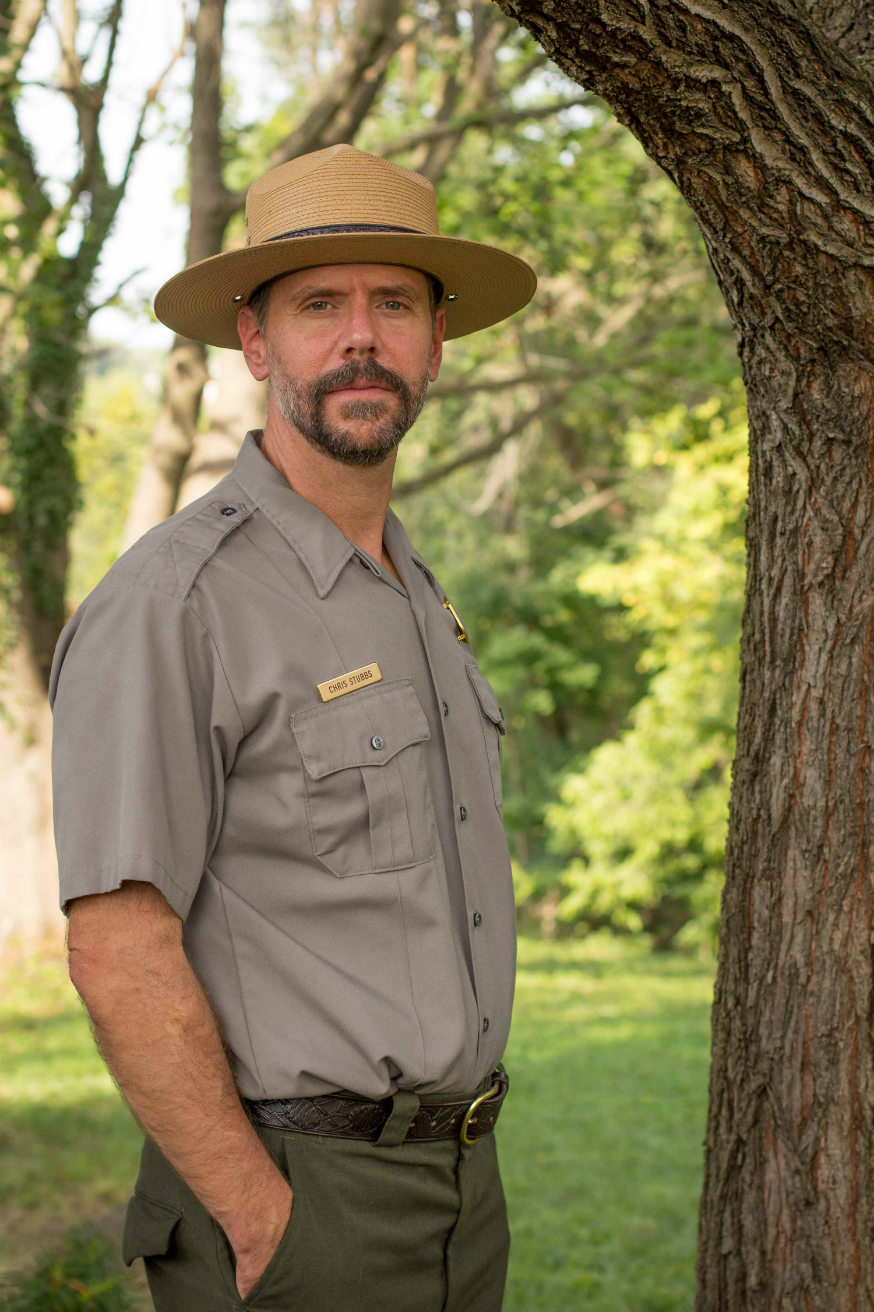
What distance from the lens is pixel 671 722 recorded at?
1653 centimetres

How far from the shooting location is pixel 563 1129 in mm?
6734

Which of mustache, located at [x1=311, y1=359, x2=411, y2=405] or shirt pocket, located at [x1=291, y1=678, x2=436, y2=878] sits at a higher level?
mustache, located at [x1=311, y1=359, x2=411, y2=405]

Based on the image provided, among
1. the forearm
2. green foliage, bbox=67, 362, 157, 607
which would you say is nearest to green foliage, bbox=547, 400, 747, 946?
green foliage, bbox=67, 362, 157, 607

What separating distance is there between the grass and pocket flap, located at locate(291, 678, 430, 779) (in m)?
2.84

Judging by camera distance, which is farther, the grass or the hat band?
the grass

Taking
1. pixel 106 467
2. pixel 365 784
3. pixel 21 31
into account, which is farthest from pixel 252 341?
pixel 106 467

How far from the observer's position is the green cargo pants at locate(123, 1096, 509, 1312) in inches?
73.2

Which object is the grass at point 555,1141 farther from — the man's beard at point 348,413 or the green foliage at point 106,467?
the green foliage at point 106,467

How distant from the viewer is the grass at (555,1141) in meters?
4.73

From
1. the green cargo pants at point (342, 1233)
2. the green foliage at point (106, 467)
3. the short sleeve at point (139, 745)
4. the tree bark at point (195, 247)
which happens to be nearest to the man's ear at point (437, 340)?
the short sleeve at point (139, 745)

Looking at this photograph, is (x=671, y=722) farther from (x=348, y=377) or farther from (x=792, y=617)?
(x=348, y=377)

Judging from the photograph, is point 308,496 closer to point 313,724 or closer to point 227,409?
point 313,724

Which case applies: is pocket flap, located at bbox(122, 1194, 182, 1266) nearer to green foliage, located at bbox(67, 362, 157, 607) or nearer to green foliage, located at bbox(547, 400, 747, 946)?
green foliage, located at bbox(67, 362, 157, 607)

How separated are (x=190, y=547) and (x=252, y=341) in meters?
0.65
